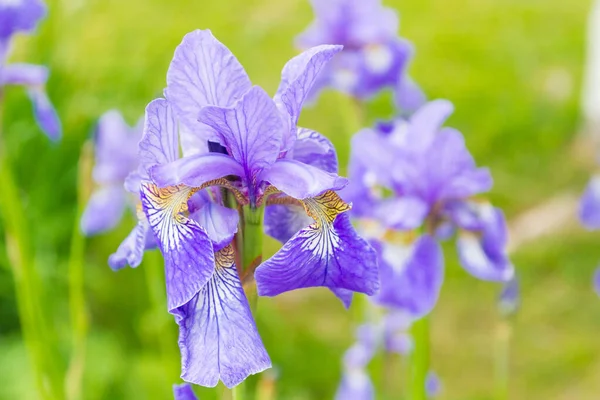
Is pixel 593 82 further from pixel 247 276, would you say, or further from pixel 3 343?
pixel 247 276

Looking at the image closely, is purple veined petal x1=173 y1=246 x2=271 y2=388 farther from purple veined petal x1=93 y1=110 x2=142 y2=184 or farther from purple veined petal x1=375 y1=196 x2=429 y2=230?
purple veined petal x1=93 y1=110 x2=142 y2=184

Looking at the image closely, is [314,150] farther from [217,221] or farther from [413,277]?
[413,277]

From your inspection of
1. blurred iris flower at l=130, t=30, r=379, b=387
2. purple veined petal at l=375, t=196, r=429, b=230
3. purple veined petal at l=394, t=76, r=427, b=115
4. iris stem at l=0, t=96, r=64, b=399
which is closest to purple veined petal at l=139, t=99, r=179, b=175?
blurred iris flower at l=130, t=30, r=379, b=387

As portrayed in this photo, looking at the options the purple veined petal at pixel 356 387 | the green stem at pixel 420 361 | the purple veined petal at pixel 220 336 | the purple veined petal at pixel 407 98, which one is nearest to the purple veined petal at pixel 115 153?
the purple veined petal at pixel 407 98

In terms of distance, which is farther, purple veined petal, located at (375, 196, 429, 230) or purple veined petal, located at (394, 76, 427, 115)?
purple veined petal, located at (394, 76, 427, 115)

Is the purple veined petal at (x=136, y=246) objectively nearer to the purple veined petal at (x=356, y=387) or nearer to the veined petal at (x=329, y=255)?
the veined petal at (x=329, y=255)

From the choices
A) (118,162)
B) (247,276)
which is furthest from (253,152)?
(118,162)
